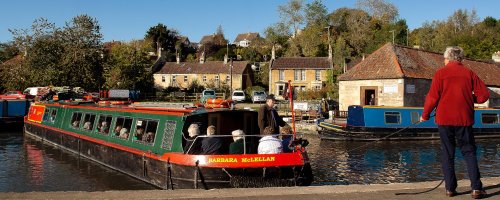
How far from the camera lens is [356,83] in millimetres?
34750

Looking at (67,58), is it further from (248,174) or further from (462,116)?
(462,116)

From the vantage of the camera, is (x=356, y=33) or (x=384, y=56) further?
(x=356, y=33)

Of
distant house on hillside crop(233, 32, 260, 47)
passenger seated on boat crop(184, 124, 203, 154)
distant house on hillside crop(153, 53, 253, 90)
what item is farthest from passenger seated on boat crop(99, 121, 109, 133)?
distant house on hillside crop(233, 32, 260, 47)

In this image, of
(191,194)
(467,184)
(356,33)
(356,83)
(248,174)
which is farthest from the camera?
(356,33)

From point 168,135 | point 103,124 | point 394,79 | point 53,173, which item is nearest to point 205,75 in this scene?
point 394,79

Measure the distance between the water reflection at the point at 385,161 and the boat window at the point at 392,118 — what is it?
1219 millimetres

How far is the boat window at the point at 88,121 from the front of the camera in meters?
18.7

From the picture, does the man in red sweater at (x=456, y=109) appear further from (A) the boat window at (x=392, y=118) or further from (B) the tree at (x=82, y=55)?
(B) the tree at (x=82, y=55)

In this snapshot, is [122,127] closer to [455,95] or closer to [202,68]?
[455,95]

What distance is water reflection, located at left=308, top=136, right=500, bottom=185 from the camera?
632 inches

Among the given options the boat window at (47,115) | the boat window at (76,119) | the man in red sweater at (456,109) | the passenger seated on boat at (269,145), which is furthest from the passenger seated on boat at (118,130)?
the man in red sweater at (456,109)

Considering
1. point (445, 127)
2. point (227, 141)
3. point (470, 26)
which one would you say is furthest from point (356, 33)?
point (445, 127)

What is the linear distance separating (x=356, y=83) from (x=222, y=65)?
36975mm

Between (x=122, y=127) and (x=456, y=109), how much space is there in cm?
1180
